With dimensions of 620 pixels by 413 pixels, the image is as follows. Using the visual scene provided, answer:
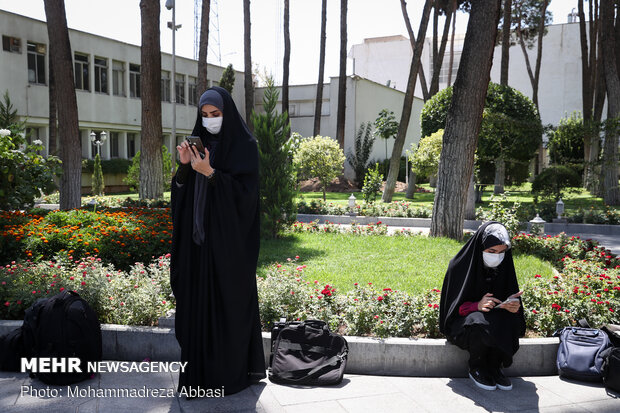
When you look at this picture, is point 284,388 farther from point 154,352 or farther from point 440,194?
point 440,194

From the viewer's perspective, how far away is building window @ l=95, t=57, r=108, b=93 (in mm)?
29625

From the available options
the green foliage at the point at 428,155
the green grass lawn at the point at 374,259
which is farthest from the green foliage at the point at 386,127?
the green grass lawn at the point at 374,259

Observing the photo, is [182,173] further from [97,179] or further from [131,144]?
[131,144]

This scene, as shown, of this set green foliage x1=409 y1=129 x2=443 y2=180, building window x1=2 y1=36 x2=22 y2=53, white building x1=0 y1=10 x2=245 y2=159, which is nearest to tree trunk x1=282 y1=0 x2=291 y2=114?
white building x1=0 y1=10 x2=245 y2=159

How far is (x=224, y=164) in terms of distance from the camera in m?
3.89

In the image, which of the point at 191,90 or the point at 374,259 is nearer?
the point at 374,259

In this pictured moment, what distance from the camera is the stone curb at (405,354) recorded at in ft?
14.5

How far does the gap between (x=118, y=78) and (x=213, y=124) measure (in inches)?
1176

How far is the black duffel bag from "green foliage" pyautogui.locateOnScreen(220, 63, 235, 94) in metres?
31.0

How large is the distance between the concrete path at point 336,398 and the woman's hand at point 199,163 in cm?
157

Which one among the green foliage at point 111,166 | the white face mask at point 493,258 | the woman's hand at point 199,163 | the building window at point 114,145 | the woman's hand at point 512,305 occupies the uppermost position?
the building window at point 114,145

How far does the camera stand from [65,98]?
1135 cm

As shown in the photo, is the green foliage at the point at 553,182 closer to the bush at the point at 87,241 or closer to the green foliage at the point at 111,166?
the bush at the point at 87,241

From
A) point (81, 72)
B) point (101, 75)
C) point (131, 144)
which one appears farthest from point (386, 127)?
point (81, 72)
